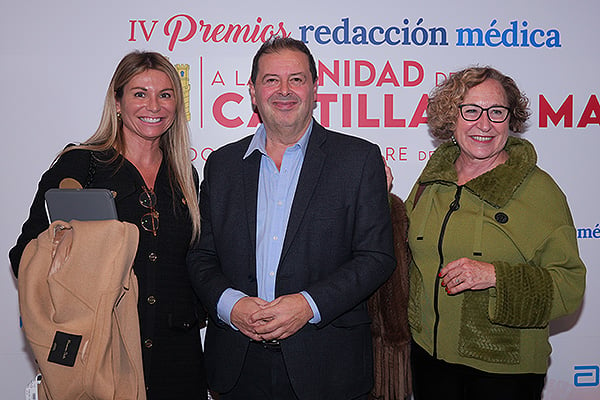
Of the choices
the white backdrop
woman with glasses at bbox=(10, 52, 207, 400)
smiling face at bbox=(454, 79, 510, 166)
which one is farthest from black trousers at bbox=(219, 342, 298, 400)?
the white backdrop

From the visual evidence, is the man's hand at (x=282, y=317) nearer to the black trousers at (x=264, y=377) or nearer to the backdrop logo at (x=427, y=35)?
the black trousers at (x=264, y=377)

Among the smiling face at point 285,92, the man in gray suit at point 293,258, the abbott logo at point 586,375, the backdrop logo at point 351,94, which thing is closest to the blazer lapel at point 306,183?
the man in gray suit at point 293,258

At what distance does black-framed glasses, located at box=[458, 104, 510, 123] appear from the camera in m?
2.31

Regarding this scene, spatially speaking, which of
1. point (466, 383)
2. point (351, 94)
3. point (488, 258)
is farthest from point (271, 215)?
point (351, 94)

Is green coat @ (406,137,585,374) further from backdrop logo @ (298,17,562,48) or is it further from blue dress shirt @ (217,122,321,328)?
backdrop logo @ (298,17,562,48)

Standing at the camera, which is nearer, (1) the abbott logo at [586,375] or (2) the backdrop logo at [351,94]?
(2) the backdrop logo at [351,94]

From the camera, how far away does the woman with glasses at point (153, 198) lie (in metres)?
2.34

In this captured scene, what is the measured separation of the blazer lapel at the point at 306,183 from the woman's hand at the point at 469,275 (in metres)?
0.62

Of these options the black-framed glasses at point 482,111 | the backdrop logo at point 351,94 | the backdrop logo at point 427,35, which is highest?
the backdrop logo at point 427,35

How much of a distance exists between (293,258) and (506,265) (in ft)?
2.67

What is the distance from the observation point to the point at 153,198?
2432mm

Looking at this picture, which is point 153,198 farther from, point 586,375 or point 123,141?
point 586,375

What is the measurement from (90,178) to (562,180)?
270cm

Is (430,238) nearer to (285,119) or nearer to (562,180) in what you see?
(285,119)
